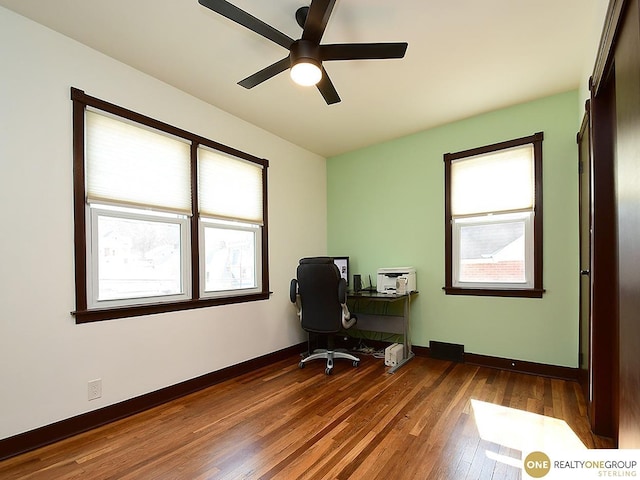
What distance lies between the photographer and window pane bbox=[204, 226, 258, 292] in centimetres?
320

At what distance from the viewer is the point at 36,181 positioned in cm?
209

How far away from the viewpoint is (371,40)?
233 cm

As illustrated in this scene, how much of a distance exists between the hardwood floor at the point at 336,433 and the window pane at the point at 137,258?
0.97 m

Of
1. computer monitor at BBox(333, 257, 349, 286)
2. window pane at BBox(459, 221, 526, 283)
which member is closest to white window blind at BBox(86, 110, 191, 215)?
computer monitor at BBox(333, 257, 349, 286)

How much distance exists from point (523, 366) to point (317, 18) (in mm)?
3549

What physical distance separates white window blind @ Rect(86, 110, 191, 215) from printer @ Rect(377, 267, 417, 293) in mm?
2310

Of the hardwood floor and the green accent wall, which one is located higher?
the green accent wall

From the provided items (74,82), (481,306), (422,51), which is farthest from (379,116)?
(74,82)

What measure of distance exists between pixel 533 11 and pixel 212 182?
2861 mm

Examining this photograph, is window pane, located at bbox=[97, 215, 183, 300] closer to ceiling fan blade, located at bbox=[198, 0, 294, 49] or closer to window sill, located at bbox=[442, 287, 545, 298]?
ceiling fan blade, located at bbox=[198, 0, 294, 49]

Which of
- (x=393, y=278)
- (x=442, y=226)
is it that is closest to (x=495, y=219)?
(x=442, y=226)

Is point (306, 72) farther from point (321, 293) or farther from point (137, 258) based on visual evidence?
point (321, 293)

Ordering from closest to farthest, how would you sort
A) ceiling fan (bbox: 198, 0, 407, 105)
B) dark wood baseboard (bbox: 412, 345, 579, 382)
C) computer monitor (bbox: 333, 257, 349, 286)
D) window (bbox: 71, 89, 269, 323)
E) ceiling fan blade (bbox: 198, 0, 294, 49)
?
ceiling fan blade (bbox: 198, 0, 294, 49) < ceiling fan (bbox: 198, 0, 407, 105) < window (bbox: 71, 89, 269, 323) < dark wood baseboard (bbox: 412, 345, 579, 382) < computer monitor (bbox: 333, 257, 349, 286)

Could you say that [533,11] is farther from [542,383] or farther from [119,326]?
[119,326]
